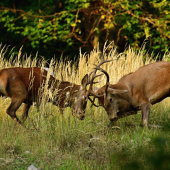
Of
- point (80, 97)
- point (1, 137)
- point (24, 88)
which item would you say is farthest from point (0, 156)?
point (80, 97)

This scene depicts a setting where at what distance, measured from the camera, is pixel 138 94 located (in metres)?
5.19

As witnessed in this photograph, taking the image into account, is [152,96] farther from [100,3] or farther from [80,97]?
[100,3]

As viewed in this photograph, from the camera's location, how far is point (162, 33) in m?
12.8

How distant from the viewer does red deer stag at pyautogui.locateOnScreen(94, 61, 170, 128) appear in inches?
202

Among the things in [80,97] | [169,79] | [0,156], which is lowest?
[0,156]

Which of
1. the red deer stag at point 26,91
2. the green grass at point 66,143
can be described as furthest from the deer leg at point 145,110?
the red deer stag at point 26,91

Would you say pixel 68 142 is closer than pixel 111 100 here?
Yes

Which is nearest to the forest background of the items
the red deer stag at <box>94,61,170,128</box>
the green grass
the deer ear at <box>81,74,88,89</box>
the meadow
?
the deer ear at <box>81,74,88,89</box>

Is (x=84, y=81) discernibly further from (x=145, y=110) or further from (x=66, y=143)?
(x=66, y=143)

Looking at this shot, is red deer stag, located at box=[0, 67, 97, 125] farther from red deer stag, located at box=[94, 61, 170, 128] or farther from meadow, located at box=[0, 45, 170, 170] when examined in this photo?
red deer stag, located at box=[94, 61, 170, 128]

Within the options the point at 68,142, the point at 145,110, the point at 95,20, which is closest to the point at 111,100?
the point at 145,110

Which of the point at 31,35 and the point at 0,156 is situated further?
the point at 31,35

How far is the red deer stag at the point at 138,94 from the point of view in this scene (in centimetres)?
512

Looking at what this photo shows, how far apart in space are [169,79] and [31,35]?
32.1 feet
